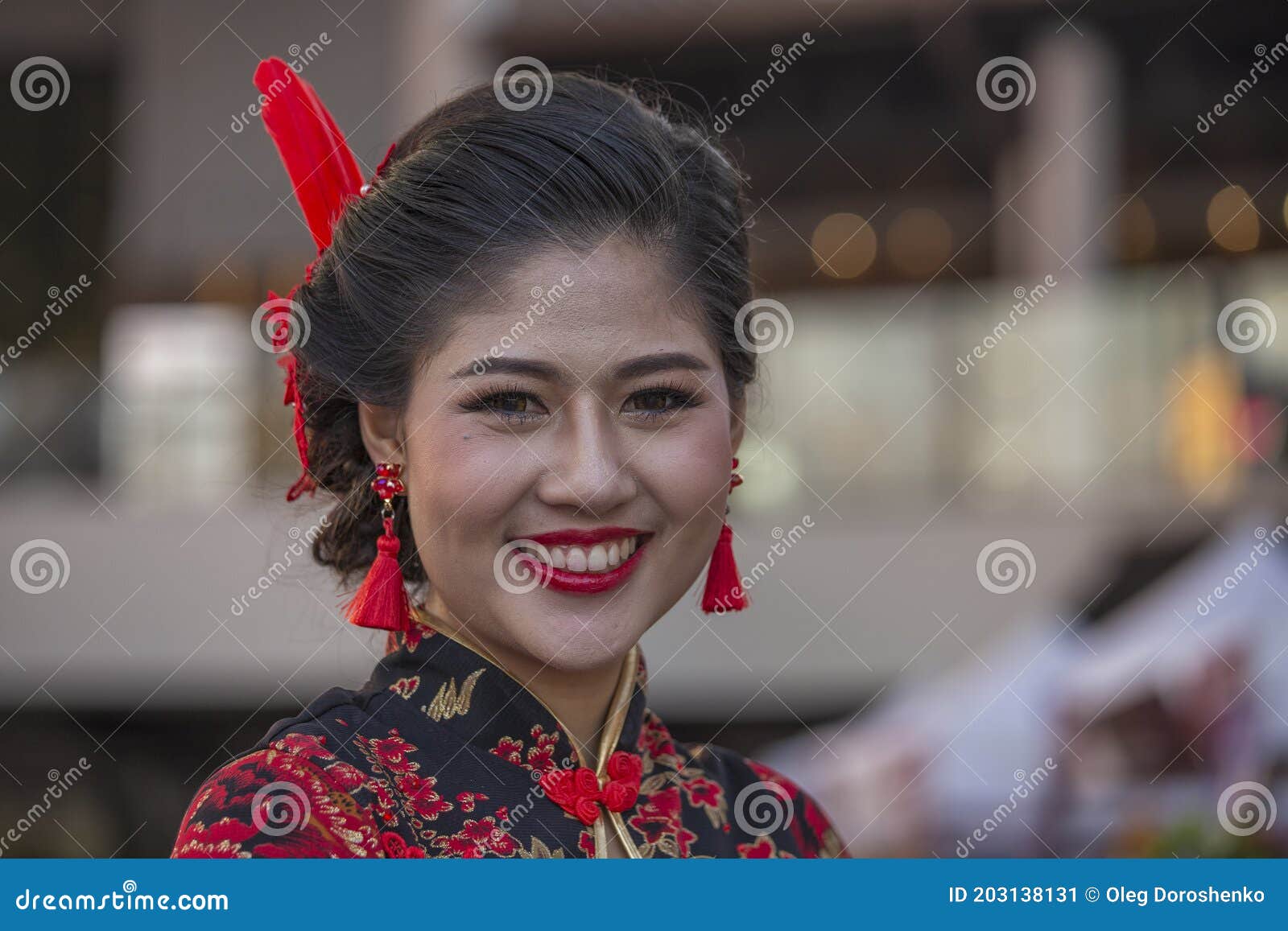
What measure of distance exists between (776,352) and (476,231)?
591cm

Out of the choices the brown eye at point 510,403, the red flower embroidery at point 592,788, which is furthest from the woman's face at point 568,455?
the red flower embroidery at point 592,788

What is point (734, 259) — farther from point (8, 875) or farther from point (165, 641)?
point (165, 641)

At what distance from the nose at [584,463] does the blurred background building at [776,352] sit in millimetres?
4399

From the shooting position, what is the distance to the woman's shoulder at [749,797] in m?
1.41

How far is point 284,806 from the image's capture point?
3.46ft

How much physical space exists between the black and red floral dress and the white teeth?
157 millimetres

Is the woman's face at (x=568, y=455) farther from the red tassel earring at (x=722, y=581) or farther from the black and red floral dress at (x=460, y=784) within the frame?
the red tassel earring at (x=722, y=581)

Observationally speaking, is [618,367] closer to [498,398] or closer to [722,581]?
[498,398]

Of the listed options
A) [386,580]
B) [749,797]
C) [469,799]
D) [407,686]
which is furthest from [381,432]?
[749,797]

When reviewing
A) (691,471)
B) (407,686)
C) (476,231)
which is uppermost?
(476,231)

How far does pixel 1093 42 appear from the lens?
21.8 ft

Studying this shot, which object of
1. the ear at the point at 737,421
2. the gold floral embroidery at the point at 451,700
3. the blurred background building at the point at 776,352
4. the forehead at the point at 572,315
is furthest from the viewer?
the blurred background building at the point at 776,352

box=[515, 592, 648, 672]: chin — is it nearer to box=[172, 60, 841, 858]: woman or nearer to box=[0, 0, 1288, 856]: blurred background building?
box=[172, 60, 841, 858]: woman

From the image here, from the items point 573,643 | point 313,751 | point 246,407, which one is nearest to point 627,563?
point 573,643
